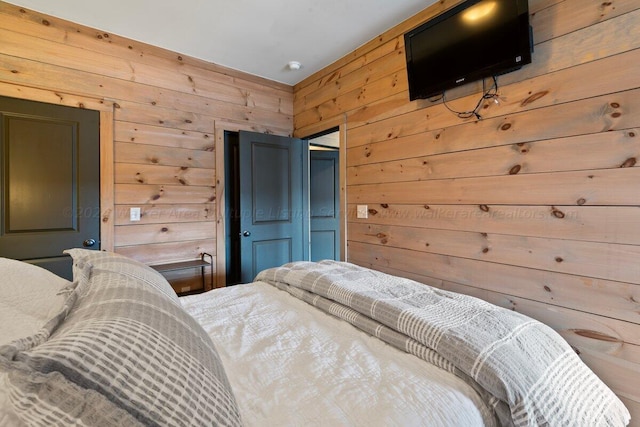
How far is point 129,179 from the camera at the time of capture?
250cm

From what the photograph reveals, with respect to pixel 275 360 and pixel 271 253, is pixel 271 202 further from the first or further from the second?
pixel 275 360

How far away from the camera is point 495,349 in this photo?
0.93 meters

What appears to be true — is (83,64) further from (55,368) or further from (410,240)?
(410,240)

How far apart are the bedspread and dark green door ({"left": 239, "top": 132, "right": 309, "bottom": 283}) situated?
1754 mm

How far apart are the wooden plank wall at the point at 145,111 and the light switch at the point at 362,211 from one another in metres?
1.40

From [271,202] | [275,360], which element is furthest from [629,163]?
[271,202]

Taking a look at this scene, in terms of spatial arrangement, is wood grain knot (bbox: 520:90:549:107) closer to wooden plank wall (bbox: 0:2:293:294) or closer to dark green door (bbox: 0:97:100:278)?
wooden plank wall (bbox: 0:2:293:294)

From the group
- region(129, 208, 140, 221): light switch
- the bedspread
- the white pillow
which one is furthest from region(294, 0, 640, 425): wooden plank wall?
region(129, 208, 140, 221): light switch

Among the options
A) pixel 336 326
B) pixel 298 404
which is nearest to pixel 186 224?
pixel 336 326

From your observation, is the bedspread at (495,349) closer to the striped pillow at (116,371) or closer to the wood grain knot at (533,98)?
the striped pillow at (116,371)

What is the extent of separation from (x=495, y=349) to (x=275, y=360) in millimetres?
726

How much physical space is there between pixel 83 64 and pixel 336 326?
9.11ft

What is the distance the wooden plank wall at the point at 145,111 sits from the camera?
2.16 meters

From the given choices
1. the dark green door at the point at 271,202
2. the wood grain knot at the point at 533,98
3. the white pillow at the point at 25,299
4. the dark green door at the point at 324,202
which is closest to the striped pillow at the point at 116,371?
the white pillow at the point at 25,299
